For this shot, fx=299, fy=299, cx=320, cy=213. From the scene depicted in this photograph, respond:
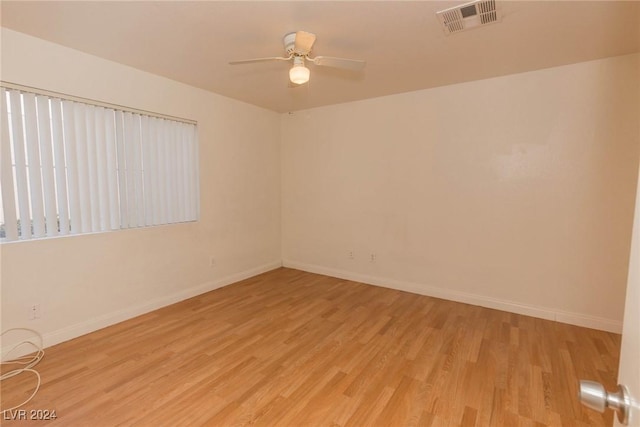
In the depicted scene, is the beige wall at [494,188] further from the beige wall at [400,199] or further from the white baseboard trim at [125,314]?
the white baseboard trim at [125,314]

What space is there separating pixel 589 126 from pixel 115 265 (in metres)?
4.78

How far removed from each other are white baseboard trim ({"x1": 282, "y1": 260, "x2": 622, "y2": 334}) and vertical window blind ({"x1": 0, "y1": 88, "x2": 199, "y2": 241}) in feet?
7.90

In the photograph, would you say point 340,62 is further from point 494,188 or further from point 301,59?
point 494,188

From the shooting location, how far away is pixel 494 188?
3301 mm

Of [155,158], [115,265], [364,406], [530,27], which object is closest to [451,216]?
[530,27]

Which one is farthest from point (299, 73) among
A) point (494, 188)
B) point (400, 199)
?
point (494, 188)

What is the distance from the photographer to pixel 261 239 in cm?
469

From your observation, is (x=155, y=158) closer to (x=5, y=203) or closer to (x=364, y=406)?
(x=5, y=203)

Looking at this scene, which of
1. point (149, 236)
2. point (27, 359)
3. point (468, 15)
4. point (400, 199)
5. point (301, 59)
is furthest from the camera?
point (400, 199)

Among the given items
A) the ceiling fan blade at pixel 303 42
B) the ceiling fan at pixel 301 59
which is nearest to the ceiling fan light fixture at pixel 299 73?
the ceiling fan at pixel 301 59

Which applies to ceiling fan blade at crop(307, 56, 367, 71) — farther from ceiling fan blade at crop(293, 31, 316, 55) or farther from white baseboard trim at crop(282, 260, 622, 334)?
white baseboard trim at crop(282, 260, 622, 334)

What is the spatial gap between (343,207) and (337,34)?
2479mm

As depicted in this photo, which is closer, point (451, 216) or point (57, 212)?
point (57, 212)

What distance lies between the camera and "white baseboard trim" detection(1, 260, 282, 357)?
2.57 m
